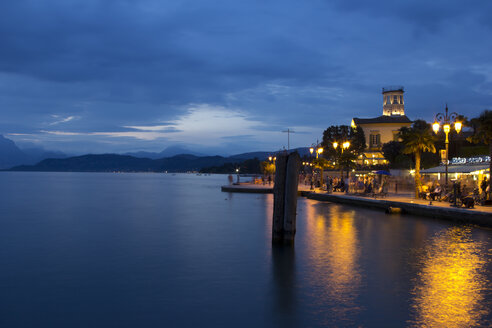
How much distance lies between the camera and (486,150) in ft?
167

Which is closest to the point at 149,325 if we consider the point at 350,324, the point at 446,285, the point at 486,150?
the point at 350,324

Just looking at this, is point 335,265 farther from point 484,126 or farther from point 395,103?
point 395,103

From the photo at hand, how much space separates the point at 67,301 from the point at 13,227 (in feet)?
56.7

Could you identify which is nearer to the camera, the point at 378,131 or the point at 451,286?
the point at 451,286

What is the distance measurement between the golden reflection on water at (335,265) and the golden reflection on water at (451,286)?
4.45 feet

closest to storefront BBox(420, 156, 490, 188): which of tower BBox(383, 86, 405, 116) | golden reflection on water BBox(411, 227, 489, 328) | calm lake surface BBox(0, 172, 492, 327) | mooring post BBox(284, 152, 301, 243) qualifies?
calm lake surface BBox(0, 172, 492, 327)

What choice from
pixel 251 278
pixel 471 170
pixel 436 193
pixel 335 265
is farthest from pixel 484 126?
pixel 251 278

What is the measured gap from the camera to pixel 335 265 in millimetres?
12500

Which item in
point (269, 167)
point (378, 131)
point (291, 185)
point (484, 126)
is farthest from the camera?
point (378, 131)

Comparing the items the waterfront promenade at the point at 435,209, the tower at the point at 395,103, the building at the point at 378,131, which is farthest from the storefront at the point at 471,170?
the tower at the point at 395,103

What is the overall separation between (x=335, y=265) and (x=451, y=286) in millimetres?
3378

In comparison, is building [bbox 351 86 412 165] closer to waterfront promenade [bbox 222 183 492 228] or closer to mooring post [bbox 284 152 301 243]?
waterfront promenade [bbox 222 183 492 228]

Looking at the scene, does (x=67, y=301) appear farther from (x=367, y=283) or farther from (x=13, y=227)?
(x=13, y=227)

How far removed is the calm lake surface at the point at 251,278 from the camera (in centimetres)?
830
